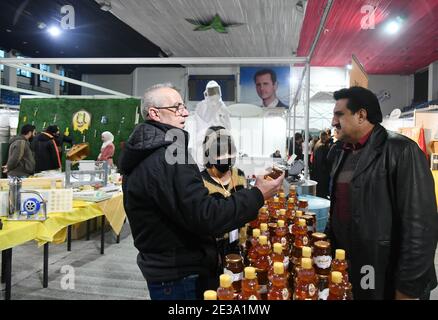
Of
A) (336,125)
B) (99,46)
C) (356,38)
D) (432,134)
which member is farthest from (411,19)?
(99,46)

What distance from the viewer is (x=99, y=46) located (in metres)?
11.6

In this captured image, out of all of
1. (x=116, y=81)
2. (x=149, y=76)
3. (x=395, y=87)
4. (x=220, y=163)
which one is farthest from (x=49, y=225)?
(x=116, y=81)

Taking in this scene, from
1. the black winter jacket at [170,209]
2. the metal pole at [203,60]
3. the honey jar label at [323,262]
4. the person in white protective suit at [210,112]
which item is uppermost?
the metal pole at [203,60]

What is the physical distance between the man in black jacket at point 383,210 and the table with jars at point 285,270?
0.25 m

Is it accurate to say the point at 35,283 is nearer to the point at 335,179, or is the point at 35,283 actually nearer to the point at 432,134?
the point at 335,179

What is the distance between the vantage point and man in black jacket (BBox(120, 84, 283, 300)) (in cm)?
117

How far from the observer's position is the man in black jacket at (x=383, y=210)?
4.54 ft

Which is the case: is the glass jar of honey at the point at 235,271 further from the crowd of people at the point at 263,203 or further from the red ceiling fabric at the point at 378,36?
the red ceiling fabric at the point at 378,36

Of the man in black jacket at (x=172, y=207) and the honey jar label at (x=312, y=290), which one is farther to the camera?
the man in black jacket at (x=172, y=207)

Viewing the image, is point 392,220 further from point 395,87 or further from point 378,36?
point 395,87

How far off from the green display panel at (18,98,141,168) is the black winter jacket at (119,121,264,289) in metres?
7.03

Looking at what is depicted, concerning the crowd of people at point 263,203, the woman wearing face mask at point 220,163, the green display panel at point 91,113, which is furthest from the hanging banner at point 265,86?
the crowd of people at point 263,203

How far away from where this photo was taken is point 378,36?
8.34m

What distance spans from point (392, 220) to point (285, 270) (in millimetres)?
582
